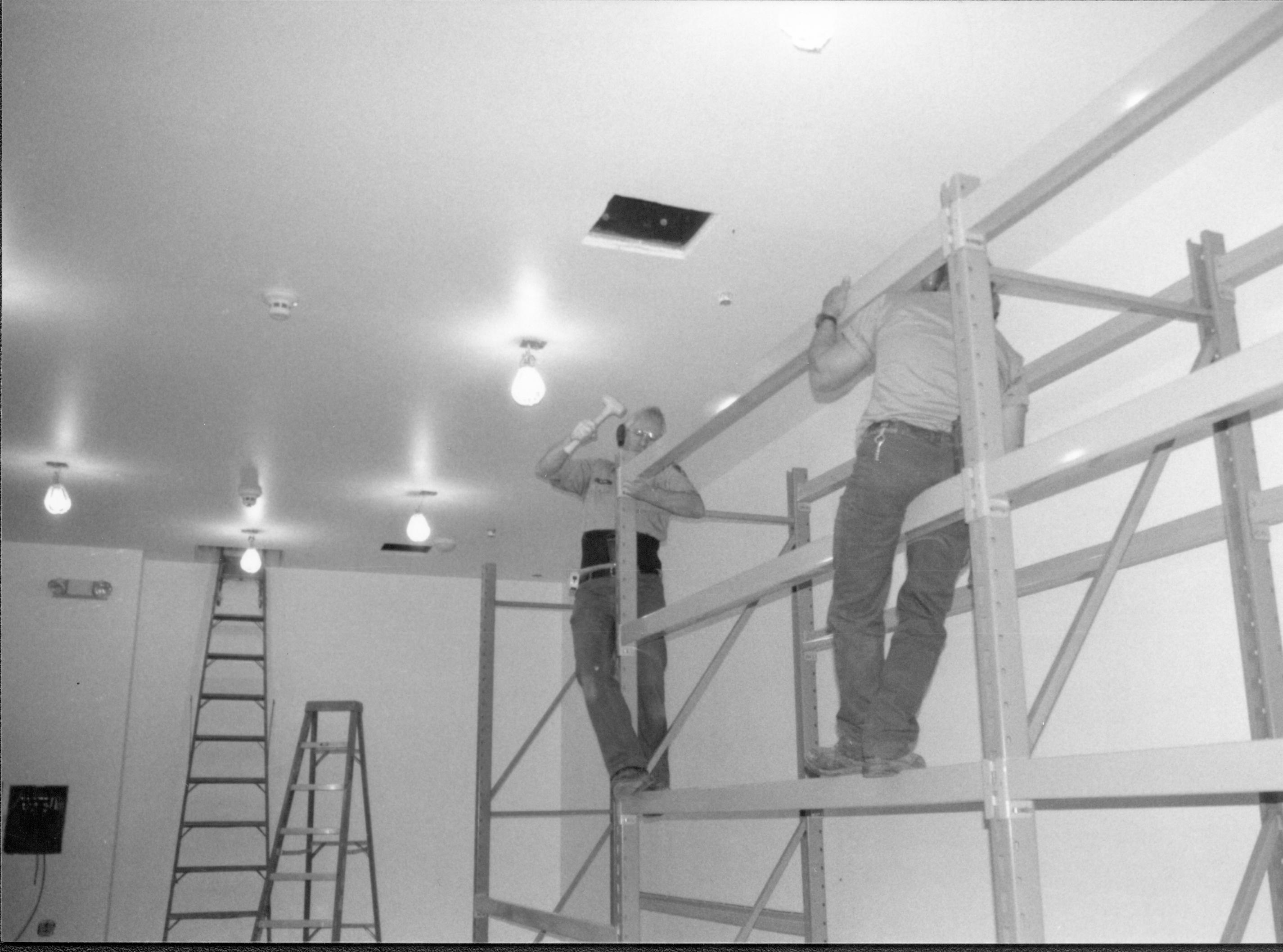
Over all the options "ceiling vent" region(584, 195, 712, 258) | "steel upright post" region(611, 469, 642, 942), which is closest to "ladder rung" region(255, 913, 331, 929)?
"steel upright post" region(611, 469, 642, 942)

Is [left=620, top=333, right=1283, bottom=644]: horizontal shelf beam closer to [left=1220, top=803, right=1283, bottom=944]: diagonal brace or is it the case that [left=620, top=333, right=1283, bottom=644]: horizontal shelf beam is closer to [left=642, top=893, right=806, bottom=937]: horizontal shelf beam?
[left=1220, top=803, right=1283, bottom=944]: diagonal brace

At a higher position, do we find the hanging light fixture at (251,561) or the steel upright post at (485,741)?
the hanging light fixture at (251,561)

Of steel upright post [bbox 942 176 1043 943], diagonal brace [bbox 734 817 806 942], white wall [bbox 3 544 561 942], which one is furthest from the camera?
white wall [bbox 3 544 561 942]

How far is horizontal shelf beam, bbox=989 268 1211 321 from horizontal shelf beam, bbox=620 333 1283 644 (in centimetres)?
45

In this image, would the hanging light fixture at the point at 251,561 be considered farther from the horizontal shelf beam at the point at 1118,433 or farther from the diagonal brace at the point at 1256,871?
the diagonal brace at the point at 1256,871

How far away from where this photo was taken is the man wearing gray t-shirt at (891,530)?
2.63 meters

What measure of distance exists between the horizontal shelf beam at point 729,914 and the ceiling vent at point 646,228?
2.49m

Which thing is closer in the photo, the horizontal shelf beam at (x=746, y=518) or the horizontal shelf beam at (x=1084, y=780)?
the horizontal shelf beam at (x=1084, y=780)

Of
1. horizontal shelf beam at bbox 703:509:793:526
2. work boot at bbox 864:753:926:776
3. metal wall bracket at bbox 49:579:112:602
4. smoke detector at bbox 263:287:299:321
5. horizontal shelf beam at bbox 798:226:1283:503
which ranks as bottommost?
work boot at bbox 864:753:926:776

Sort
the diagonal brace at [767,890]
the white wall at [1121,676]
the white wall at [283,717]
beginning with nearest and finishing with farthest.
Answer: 1. the white wall at [1121,676]
2. the diagonal brace at [767,890]
3. the white wall at [283,717]

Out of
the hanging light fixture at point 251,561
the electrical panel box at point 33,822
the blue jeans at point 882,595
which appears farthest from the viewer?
the electrical panel box at point 33,822

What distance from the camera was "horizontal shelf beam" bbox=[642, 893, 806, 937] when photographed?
4.77 m

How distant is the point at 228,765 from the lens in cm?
876

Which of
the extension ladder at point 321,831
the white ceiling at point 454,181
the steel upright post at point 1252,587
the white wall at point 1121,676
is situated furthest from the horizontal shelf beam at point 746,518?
the extension ladder at point 321,831
